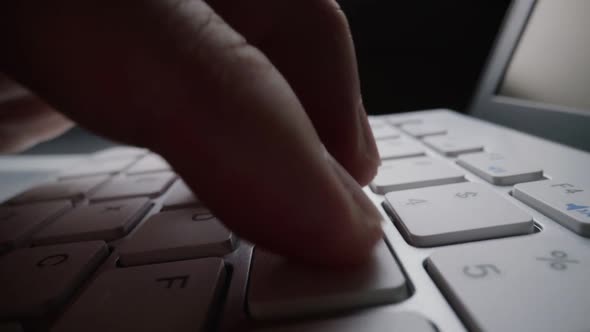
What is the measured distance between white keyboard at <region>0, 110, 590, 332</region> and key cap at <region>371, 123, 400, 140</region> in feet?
0.72

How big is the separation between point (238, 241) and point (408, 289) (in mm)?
144

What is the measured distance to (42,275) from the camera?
0.31m

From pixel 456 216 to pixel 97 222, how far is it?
0.34 m

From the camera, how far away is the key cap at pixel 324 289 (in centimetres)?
23

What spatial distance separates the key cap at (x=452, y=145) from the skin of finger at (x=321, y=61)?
16 centimetres

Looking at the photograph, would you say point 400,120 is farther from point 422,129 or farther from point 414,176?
point 414,176

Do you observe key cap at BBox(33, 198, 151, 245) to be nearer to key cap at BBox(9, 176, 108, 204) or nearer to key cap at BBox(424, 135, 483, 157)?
key cap at BBox(9, 176, 108, 204)

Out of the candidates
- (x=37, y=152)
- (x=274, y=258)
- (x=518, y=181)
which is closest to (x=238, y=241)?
(x=274, y=258)

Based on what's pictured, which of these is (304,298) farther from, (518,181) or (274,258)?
(518,181)

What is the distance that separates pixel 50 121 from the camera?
0.98 metres

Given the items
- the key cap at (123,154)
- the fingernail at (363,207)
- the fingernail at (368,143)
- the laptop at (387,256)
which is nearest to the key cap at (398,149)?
the laptop at (387,256)

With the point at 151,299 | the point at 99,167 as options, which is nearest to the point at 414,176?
the point at 151,299

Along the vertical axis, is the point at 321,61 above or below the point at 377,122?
above

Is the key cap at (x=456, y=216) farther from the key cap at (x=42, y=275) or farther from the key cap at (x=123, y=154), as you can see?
the key cap at (x=123, y=154)
